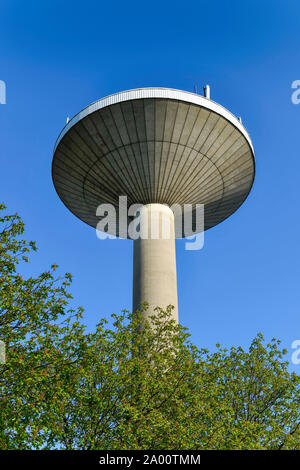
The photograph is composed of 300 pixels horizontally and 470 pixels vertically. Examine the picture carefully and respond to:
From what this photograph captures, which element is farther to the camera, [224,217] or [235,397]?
[224,217]

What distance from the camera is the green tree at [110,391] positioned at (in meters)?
11.4

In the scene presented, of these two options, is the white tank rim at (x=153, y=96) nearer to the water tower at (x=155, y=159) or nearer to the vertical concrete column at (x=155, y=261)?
the water tower at (x=155, y=159)

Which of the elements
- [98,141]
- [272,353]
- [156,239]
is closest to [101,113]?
[98,141]

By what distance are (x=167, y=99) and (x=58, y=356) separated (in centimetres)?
1633

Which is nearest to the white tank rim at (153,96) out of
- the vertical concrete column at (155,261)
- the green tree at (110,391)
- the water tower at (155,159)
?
the water tower at (155,159)

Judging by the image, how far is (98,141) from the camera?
26047mm

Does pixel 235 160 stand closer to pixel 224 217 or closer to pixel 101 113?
pixel 224 217

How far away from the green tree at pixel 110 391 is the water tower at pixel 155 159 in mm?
7491

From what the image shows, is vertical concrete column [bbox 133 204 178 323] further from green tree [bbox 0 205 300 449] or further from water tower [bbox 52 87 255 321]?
green tree [bbox 0 205 300 449]

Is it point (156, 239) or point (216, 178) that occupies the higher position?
point (216, 178)

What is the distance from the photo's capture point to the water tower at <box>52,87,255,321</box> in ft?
81.0

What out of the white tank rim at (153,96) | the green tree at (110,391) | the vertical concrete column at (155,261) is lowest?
the green tree at (110,391)

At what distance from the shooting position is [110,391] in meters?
14.9

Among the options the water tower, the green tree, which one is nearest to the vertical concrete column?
the water tower
